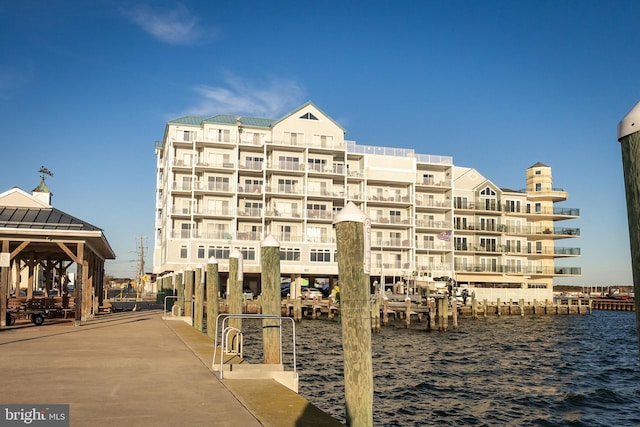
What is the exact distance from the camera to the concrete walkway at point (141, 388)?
809cm

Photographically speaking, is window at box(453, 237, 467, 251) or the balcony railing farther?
window at box(453, 237, 467, 251)

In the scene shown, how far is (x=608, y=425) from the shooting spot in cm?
1627

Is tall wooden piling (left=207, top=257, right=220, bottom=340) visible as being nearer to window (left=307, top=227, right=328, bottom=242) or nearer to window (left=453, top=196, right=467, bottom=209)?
window (left=307, top=227, right=328, bottom=242)

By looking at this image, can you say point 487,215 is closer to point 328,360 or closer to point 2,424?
point 328,360

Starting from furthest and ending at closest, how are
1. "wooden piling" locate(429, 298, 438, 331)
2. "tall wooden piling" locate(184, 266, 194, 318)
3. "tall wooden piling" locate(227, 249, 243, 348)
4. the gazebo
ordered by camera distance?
1. "wooden piling" locate(429, 298, 438, 331)
2. "tall wooden piling" locate(184, 266, 194, 318)
3. the gazebo
4. "tall wooden piling" locate(227, 249, 243, 348)

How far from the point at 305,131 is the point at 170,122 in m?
16.0

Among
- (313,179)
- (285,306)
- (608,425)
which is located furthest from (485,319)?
(608,425)

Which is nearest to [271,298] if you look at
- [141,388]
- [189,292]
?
[141,388]

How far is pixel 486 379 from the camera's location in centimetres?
2248

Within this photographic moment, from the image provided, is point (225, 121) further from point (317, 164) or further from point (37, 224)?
point (37, 224)

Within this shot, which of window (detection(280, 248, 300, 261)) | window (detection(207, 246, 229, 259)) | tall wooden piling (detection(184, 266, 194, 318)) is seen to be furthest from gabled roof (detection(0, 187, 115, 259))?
window (detection(280, 248, 300, 261))

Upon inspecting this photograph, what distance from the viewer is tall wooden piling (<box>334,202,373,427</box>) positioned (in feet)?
28.2

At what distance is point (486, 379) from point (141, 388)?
15.8m

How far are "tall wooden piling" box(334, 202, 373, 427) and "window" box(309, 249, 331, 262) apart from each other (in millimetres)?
60622
